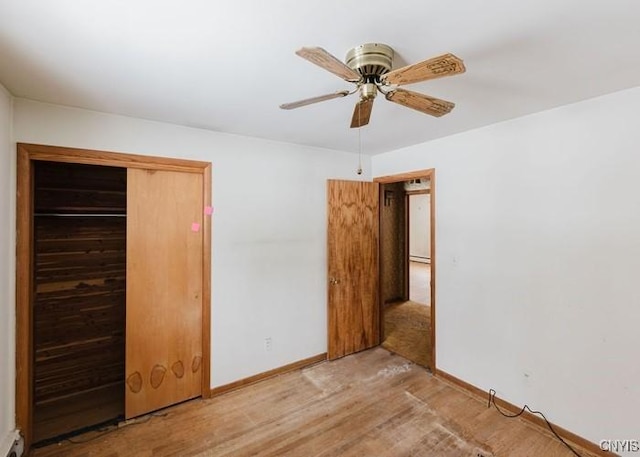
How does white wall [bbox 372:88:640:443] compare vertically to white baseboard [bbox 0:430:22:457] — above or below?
above

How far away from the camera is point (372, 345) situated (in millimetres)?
3623

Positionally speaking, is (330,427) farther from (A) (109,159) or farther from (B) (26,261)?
(A) (109,159)

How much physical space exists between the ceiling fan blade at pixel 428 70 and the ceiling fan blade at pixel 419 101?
0.31ft

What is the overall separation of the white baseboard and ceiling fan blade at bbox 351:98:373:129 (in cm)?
290

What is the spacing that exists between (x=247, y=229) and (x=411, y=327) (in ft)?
9.49

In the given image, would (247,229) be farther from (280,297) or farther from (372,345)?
(372,345)

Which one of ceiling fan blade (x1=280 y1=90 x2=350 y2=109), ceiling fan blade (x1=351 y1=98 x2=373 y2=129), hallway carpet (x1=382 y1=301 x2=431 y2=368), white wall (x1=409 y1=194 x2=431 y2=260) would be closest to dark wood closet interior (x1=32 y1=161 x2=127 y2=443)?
ceiling fan blade (x1=280 y1=90 x2=350 y2=109)

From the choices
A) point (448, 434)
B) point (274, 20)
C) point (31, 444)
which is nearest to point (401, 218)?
point (448, 434)

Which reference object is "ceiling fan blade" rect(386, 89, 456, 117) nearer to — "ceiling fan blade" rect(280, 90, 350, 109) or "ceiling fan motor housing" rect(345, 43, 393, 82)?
"ceiling fan motor housing" rect(345, 43, 393, 82)

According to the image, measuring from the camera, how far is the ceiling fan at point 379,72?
1115mm

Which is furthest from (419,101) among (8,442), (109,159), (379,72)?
(8,442)

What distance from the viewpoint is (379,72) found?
4.61 ft

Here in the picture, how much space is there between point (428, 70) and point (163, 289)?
2.47 metres

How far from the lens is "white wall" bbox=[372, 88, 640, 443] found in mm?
1880
